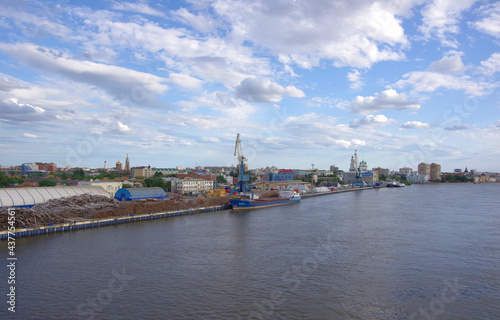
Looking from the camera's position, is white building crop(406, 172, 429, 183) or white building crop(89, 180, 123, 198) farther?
white building crop(406, 172, 429, 183)

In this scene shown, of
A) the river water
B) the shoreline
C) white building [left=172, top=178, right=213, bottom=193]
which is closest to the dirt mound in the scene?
the shoreline

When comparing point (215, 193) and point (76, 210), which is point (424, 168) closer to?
point (215, 193)

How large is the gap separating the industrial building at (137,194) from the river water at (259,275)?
1124cm

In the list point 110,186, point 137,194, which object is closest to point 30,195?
point 137,194

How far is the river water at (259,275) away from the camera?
8453 mm

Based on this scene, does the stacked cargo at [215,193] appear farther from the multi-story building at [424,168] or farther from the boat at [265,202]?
the multi-story building at [424,168]

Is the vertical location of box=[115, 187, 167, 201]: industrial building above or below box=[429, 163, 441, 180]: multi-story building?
below

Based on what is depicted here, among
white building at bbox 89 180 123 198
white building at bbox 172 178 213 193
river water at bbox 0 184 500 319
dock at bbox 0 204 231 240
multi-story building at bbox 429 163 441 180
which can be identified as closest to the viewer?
river water at bbox 0 184 500 319

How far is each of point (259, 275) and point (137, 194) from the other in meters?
22.1

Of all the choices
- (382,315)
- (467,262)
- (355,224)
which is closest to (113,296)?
(382,315)

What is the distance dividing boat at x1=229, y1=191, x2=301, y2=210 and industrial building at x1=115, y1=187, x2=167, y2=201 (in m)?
7.26

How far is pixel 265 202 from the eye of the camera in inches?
1423

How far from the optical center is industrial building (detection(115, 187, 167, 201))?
29.7 meters

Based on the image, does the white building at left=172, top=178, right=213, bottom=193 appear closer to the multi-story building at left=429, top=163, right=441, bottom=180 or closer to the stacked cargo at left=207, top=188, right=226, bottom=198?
the stacked cargo at left=207, top=188, right=226, bottom=198
